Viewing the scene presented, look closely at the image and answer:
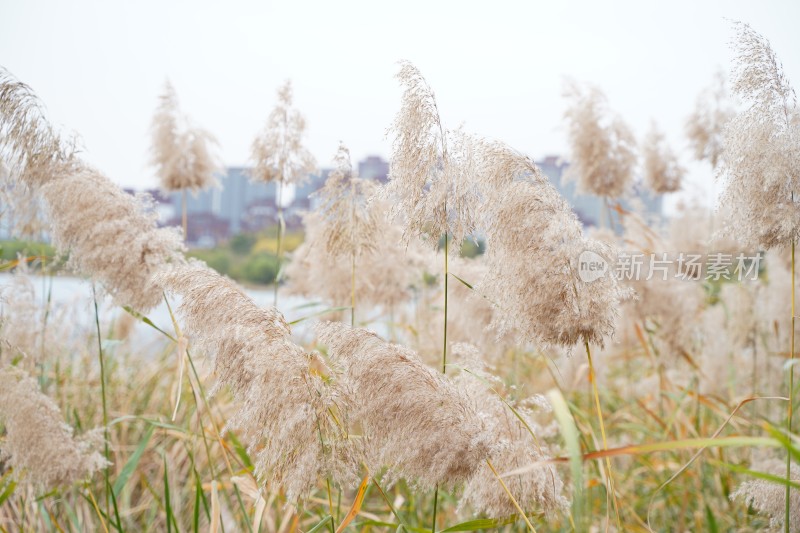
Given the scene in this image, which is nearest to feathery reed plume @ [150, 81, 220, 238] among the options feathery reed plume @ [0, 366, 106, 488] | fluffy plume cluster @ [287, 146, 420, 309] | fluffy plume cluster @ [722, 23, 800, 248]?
fluffy plume cluster @ [287, 146, 420, 309]

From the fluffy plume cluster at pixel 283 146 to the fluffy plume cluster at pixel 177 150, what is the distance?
2.63 ft

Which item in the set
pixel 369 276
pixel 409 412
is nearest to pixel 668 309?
pixel 369 276

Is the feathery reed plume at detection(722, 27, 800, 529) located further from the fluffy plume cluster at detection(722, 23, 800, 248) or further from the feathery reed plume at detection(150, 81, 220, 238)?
the feathery reed plume at detection(150, 81, 220, 238)

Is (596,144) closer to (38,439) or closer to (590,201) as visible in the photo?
(590,201)

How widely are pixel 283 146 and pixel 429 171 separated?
1253mm

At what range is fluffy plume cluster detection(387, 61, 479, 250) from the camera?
1.51 metres

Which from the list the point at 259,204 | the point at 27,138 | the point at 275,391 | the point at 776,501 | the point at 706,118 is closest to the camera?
the point at 275,391

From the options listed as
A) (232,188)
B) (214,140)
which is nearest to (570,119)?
(214,140)

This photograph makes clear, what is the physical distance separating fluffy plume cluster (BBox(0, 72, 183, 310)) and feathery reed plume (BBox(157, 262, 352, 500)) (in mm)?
479

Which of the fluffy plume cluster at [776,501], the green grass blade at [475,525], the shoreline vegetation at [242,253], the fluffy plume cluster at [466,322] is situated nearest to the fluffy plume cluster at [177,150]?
the shoreline vegetation at [242,253]

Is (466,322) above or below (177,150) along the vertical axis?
below

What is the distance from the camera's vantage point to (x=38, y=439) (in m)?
1.84

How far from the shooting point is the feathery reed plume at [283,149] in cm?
262

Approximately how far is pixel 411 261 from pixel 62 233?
5.66 ft
